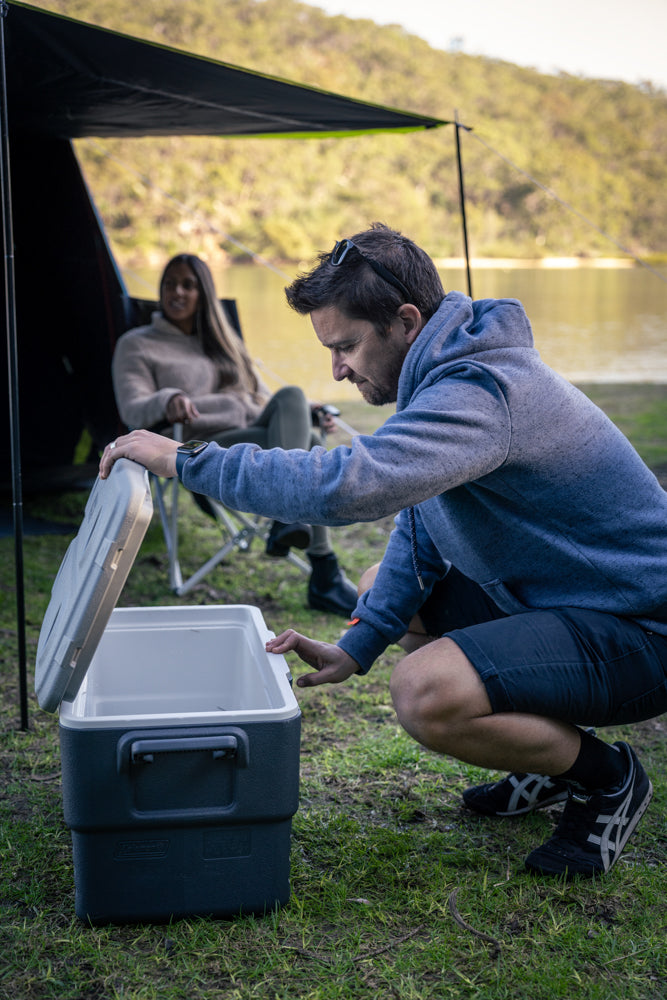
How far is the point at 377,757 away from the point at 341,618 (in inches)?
37.3

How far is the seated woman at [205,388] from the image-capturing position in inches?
115

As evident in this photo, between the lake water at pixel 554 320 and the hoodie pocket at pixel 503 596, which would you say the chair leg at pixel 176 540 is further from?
the lake water at pixel 554 320

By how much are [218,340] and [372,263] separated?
7.04 ft

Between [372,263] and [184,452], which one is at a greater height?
[372,263]

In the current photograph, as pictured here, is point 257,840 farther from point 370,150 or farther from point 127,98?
point 370,150

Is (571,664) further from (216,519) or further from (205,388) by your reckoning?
(205,388)

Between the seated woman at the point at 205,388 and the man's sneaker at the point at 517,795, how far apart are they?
1.22 meters

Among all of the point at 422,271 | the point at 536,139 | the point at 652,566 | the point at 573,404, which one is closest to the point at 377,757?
the point at 652,566

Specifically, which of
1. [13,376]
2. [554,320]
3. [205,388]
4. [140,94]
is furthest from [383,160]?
[13,376]

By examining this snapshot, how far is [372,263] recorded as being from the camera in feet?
4.42

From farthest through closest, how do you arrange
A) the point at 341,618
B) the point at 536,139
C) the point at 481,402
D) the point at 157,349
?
the point at 536,139 < the point at 157,349 < the point at 341,618 < the point at 481,402

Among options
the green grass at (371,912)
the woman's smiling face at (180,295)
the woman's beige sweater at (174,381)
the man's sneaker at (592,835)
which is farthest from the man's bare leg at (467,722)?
the woman's smiling face at (180,295)

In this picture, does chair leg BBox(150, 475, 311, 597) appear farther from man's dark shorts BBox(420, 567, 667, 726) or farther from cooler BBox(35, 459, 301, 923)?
man's dark shorts BBox(420, 567, 667, 726)

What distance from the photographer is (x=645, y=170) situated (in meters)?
43.9
